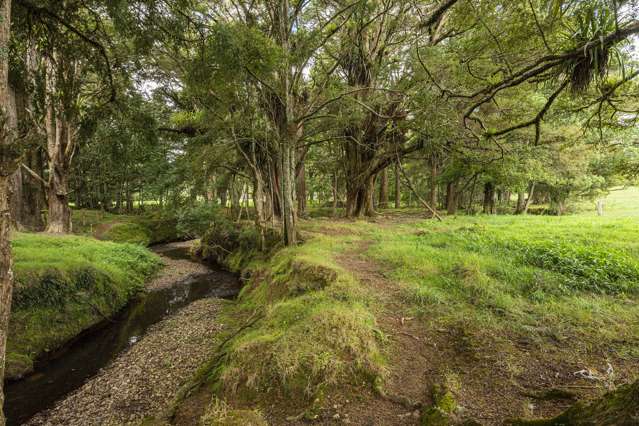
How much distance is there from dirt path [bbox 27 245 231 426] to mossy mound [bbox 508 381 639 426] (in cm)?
510

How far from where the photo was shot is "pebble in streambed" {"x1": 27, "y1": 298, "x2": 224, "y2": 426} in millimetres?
4621

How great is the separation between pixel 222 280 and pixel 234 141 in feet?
19.3

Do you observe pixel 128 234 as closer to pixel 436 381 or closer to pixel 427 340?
pixel 427 340

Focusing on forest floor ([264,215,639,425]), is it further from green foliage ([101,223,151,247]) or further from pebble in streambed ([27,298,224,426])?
green foliage ([101,223,151,247])

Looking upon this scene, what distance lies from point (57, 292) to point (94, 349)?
199cm

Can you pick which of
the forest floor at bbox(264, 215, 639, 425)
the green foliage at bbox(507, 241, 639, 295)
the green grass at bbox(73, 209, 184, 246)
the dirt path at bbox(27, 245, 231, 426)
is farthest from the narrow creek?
the green foliage at bbox(507, 241, 639, 295)

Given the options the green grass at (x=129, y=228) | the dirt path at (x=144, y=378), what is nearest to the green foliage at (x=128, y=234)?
the green grass at (x=129, y=228)

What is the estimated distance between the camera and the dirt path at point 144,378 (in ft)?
15.2

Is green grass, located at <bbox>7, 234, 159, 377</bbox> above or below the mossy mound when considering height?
below

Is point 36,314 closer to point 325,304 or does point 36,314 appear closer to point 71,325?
point 71,325

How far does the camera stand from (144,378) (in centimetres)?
545

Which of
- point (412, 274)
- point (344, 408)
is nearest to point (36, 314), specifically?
point (344, 408)

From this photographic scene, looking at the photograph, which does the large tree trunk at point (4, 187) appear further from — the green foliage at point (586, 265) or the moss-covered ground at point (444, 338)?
the green foliage at point (586, 265)

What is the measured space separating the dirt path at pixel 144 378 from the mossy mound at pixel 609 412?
510cm
